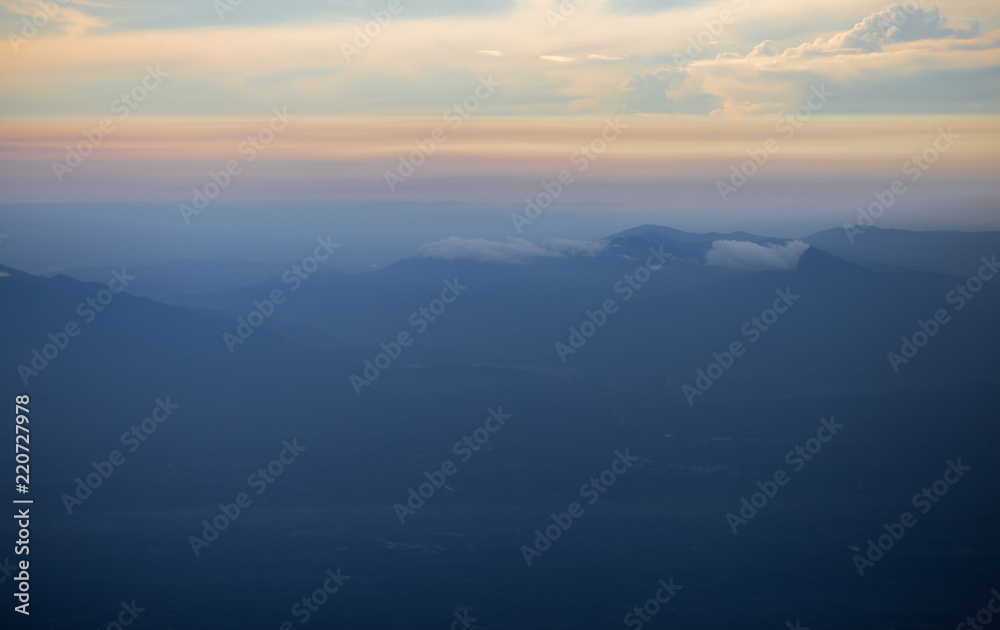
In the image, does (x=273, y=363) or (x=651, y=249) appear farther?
(x=651, y=249)

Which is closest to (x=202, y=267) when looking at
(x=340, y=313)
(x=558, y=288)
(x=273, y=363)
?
(x=340, y=313)

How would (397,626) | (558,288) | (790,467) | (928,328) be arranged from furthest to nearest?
(558,288) < (928,328) < (790,467) < (397,626)

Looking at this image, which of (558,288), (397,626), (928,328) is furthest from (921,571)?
(558,288)

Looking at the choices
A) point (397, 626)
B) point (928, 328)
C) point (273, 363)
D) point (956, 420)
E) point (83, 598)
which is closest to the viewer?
point (397, 626)

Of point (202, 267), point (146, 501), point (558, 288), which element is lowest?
point (558, 288)

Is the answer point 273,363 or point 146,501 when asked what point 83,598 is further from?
point 273,363

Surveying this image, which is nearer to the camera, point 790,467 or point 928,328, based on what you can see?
point 790,467

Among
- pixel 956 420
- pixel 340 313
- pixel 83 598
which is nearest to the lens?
pixel 83 598

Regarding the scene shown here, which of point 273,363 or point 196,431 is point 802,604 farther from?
point 273,363

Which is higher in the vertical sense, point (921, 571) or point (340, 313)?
point (921, 571)
